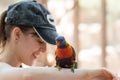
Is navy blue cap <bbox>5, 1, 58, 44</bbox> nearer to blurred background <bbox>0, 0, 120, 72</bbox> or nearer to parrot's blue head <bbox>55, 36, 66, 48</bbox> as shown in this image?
parrot's blue head <bbox>55, 36, 66, 48</bbox>

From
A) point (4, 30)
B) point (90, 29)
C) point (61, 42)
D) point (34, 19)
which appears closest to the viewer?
point (61, 42)

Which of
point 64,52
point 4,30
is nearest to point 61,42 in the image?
point 64,52

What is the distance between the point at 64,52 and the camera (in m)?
0.86

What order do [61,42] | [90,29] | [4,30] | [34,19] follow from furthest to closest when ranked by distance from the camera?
[90,29], [4,30], [34,19], [61,42]

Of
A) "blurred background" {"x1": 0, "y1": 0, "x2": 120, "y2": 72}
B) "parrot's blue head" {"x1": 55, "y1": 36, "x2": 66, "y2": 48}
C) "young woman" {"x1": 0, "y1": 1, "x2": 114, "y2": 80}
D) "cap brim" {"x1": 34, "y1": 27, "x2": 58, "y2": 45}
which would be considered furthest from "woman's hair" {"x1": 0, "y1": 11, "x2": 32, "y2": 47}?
"blurred background" {"x1": 0, "y1": 0, "x2": 120, "y2": 72}

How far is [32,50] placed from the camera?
104cm

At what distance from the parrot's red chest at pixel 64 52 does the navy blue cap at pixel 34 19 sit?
0.09m

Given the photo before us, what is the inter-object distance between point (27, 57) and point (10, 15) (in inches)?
6.3

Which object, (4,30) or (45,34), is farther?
(4,30)

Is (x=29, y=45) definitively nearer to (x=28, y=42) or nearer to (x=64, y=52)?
(x=28, y=42)

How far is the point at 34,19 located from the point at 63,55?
166 millimetres

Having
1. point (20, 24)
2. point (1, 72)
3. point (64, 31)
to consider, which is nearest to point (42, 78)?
point (1, 72)

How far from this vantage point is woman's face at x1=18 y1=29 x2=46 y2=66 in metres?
1.01

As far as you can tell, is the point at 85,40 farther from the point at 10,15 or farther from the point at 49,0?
the point at 10,15
